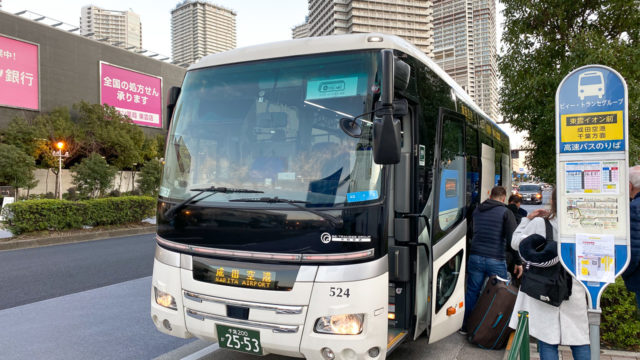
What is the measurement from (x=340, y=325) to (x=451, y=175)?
237cm

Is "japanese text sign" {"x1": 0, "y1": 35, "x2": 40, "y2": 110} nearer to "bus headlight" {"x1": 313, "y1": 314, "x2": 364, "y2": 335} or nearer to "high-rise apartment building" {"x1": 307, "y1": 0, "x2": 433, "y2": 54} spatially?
"bus headlight" {"x1": 313, "y1": 314, "x2": 364, "y2": 335}

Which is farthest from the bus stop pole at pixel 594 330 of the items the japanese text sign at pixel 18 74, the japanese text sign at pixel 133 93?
the japanese text sign at pixel 133 93

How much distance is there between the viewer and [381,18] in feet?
449

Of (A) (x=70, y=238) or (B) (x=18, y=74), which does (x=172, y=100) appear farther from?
(B) (x=18, y=74)

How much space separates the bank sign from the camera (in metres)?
2.85

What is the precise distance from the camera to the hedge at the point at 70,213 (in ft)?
43.8

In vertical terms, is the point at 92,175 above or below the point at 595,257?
above

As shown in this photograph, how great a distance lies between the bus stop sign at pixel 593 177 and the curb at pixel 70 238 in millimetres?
14077

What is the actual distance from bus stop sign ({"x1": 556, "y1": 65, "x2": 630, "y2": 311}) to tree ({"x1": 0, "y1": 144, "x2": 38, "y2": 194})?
29.2 metres

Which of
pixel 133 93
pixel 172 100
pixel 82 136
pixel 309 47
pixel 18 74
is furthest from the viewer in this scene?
pixel 133 93

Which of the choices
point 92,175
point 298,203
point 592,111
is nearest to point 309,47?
point 298,203

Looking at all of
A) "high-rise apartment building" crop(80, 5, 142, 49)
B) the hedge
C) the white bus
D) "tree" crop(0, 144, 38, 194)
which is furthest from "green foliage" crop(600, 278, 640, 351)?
"high-rise apartment building" crop(80, 5, 142, 49)

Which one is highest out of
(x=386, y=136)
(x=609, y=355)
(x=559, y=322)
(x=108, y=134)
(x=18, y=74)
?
(x=18, y=74)

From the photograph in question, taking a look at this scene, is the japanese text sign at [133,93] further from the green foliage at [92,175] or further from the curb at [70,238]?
the curb at [70,238]
